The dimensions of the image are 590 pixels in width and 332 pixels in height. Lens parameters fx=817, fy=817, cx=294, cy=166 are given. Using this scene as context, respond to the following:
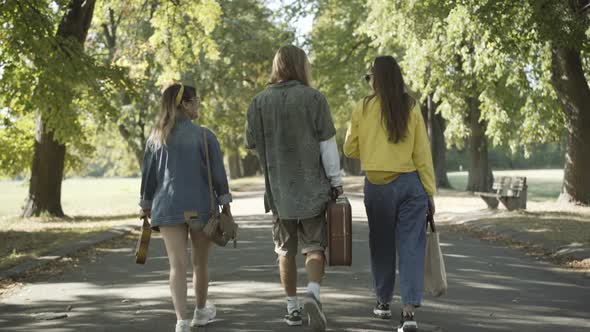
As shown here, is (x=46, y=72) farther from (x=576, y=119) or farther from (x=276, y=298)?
(x=576, y=119)

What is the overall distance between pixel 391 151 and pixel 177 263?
5.50 feet

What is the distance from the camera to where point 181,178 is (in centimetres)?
565

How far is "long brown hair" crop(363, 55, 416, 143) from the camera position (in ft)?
18.6

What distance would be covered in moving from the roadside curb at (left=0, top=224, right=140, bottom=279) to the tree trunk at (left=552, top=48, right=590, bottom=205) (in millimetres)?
9645

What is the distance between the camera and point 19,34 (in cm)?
1358

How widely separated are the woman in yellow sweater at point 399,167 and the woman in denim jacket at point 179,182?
106 centimetres

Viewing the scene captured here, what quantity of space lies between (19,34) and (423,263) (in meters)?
9.94

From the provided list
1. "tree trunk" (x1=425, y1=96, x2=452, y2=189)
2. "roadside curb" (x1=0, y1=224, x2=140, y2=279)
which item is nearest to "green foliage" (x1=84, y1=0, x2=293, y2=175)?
"tree trunk" (x1=425, y1=96, x2=452, y2=189)

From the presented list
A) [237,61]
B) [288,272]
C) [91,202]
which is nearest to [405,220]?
[288,272]

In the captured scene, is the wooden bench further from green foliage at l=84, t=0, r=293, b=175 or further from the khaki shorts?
the khaki shorts

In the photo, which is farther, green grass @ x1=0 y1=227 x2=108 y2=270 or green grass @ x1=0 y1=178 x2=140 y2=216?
green grass @ x1=0 y1=178 x2=140 y2=216

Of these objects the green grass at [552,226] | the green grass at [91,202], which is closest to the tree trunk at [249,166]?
the green grass at [91,202]

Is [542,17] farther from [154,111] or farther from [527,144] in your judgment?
[154,111]

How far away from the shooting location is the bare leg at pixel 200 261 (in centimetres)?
582
